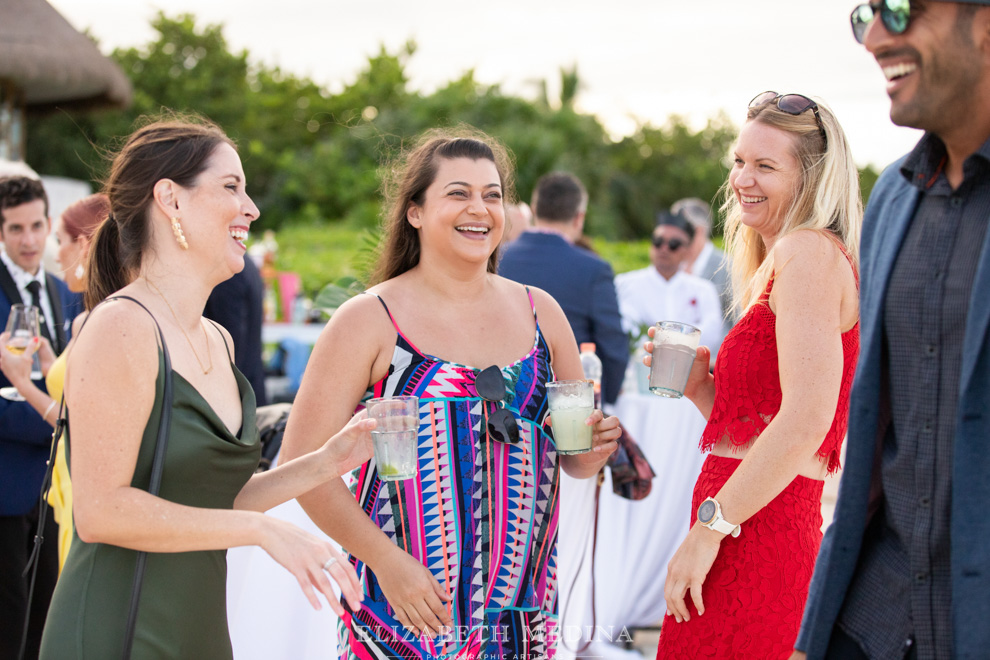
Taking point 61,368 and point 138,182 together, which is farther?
point 61,368

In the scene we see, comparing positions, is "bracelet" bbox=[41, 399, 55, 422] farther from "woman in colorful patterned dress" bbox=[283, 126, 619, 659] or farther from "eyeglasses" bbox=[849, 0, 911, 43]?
"eyeglasses" bbox=[849, 0, 911, 43]

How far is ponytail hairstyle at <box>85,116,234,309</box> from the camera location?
189cm

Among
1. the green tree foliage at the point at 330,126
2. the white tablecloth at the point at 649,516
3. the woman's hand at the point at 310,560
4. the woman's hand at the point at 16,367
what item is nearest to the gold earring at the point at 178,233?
the woman's hand at the point at 310,560

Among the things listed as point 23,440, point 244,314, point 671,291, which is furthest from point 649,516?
point 23,440

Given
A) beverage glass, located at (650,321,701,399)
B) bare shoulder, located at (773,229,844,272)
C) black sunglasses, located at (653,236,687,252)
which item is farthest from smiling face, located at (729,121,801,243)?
black sunglasses, located at (653,236,687,252)

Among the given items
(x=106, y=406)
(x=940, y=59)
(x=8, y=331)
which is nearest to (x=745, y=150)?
(x=940, y=59)

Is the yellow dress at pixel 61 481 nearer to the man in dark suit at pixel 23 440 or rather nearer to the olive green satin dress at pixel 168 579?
the man in dark suit at pixel 23 440

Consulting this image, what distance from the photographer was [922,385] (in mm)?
1467

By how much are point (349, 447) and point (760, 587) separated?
1031 millimetres

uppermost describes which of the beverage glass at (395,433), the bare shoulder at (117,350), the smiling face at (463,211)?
the smiling face at (463,211)

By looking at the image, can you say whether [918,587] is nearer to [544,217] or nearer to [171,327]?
[171,327]

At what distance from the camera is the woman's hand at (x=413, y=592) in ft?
6.82

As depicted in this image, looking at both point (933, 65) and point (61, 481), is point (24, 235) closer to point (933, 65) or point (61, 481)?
point (61, 481)

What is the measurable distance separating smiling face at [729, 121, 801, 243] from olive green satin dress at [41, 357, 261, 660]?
1407 mm
